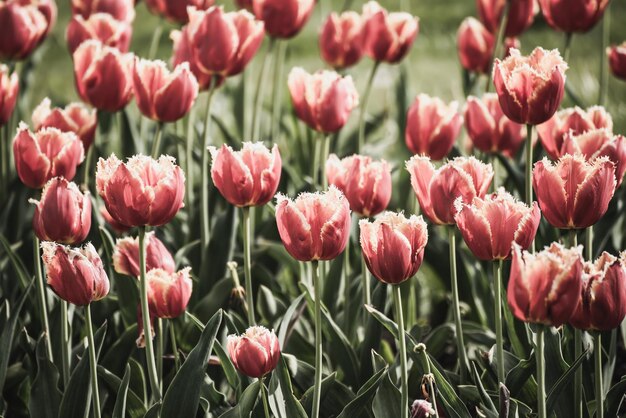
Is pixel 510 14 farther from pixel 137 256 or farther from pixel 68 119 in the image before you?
pixel 137 256

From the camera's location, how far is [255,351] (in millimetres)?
1599

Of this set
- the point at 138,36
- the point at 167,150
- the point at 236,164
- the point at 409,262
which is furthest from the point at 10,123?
the point at 138,36

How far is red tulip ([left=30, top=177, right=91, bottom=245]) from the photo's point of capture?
1.79 m

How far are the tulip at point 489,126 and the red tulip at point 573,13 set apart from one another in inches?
12.8

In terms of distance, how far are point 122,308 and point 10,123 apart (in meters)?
1.28

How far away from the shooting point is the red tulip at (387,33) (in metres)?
2.84

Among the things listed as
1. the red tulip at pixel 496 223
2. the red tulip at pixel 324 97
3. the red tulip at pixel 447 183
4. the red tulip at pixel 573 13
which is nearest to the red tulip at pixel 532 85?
the red tulip at pixel 447 183

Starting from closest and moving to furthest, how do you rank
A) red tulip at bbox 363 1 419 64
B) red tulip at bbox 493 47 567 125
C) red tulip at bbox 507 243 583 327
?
red tulip at bbox 507 243 583 327 < red tulip at bbox 493 47 567 125 < red tulip at bbox 363 1 419 64

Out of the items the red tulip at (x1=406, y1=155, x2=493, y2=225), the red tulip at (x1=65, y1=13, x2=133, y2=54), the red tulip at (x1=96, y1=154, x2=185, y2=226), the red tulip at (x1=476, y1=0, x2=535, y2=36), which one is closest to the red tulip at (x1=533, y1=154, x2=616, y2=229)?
the red tulip at (x1=406, y1=155, x2=493, y2=225)

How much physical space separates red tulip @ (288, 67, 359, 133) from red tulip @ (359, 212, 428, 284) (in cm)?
79

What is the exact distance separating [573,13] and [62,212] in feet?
5.09

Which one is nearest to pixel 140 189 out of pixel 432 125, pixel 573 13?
pixel 432 125

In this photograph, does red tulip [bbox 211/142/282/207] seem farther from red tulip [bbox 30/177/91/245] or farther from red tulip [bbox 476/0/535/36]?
red tulip [bbox 476/0/535/36]

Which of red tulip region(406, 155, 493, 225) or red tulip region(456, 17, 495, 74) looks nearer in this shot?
red tulip region(406, 155, 493, 225)
